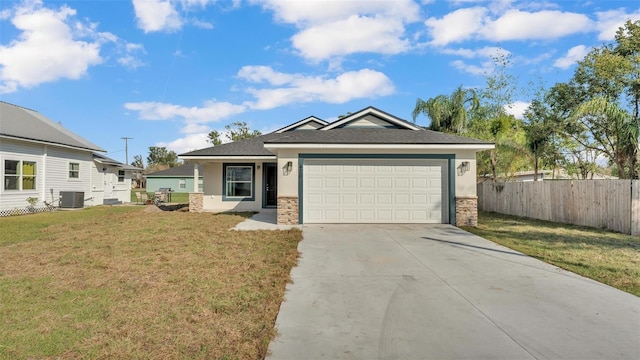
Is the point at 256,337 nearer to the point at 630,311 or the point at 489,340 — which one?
the point at 489,340

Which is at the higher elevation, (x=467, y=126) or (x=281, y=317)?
(x=467, y=126)

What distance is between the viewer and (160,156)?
254 ft

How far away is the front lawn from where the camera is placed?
10.2 feet

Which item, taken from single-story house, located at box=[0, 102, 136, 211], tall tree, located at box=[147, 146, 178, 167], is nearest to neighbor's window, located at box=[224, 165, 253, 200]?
single-story house, located at box=[0, 102, 136, 211]

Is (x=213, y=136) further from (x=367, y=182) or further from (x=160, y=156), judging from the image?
(x=367, y=182)

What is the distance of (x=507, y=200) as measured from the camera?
15016 millimetres

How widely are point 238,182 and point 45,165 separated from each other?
1011 centimetres

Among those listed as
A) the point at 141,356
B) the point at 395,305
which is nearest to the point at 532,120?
the point at 395,305

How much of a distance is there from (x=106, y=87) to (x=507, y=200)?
21350 mm

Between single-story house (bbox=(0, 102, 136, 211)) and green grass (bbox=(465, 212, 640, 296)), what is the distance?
19.5 metres

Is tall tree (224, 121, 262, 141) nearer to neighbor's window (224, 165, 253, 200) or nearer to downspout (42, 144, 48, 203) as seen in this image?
downspout (42, 144, 48, 203)

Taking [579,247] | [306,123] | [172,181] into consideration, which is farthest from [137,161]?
[579,247]

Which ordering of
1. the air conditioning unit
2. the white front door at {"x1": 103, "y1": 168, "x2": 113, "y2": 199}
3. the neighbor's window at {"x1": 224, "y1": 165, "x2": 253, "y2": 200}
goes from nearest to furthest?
the neighbor's window at {"x1": 224, "y1": 165, "x2": 253, "y2": 200} → the air conditioning unit → the white front door at {"x1": 103, "y1": 168, "x2": 113, "y2": 199}

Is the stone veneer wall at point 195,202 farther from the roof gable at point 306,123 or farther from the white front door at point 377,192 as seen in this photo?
the white front door at point 377,192
